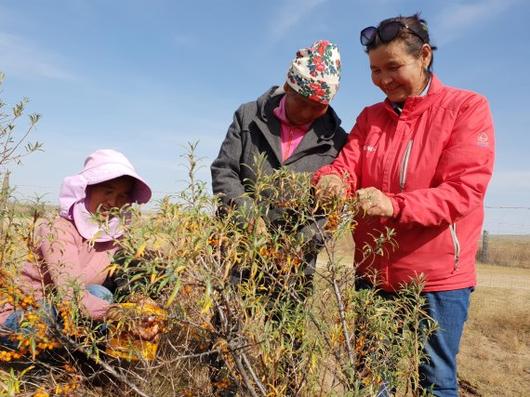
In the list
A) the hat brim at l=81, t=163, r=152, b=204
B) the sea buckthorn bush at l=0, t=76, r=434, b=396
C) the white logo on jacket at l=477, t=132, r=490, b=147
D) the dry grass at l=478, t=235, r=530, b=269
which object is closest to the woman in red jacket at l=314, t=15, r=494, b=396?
the white logo on jacket at l=477, t=132, r=490, b=147

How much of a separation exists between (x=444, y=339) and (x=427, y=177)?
669mm

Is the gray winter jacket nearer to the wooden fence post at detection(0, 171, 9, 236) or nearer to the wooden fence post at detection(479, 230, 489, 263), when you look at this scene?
the wooden fence post at detection(0, 171, 9, 236)

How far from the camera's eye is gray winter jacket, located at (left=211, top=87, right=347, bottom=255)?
2.33m

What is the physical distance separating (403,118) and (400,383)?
109 centimetres

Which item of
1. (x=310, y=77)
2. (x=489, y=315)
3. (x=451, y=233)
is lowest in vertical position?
(x=489, y=315)

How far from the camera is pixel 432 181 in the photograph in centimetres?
192

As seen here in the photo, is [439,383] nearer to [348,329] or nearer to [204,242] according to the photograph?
[348,329]

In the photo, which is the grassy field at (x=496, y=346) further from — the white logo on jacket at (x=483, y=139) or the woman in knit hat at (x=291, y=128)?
the white logo on jacket at (x=483, y=139)

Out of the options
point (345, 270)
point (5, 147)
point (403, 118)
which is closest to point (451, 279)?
point (345, 270)

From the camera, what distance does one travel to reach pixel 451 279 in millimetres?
1900

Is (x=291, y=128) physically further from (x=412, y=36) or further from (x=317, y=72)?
(x=412, y=36)

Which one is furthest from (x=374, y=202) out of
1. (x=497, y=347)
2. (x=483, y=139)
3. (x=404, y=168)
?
(x=497, y=347)

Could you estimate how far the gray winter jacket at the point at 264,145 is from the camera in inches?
91.8

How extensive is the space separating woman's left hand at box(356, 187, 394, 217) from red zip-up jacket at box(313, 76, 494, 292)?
58mm
